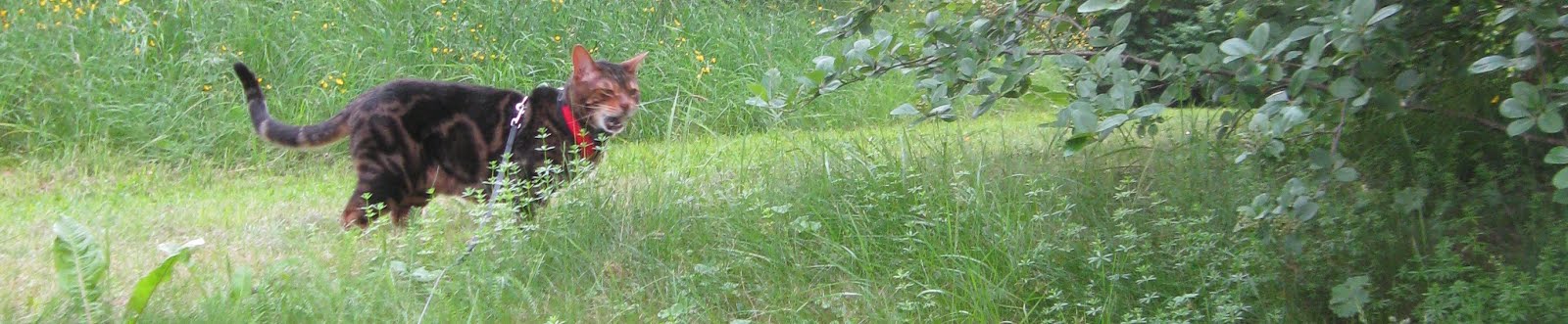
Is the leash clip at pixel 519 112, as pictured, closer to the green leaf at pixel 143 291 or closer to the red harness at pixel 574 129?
the red harness at pixel 574 129

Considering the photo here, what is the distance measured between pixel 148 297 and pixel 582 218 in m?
1.28

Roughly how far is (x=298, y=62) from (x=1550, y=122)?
7.16 m

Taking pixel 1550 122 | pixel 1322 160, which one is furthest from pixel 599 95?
pixel 1550 122

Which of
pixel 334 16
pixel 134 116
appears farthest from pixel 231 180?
pixel 334 16

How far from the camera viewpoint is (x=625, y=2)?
9.82 metres

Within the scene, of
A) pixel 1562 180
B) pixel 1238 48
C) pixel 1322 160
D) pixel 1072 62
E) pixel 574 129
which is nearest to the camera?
pixel 1562 180

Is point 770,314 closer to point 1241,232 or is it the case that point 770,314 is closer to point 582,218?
point 582,218

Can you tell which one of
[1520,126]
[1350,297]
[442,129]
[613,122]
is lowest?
[1350,297]

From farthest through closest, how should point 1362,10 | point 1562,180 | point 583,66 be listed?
point 583,66, point 1362,10, point 1562,180

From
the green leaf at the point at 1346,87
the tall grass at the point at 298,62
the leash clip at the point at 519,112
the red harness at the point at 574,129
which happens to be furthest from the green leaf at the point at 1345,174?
the tall grass at the point at 298,62

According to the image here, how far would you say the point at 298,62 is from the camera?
8.13 meters

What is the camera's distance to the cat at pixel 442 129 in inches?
192

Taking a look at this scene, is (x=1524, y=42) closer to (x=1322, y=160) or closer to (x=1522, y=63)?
(x=1522, y=63)

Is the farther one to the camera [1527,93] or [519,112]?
[519,112]
